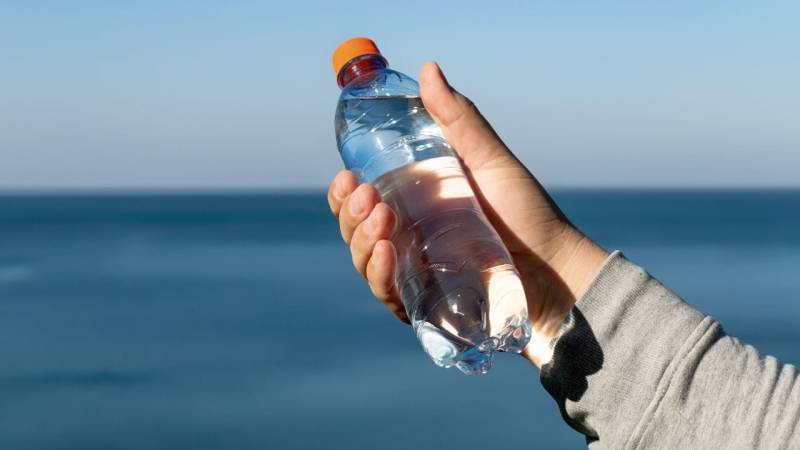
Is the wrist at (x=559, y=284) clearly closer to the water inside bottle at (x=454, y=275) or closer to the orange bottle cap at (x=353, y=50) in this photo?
the water inside bottle at (x=454, y=275)

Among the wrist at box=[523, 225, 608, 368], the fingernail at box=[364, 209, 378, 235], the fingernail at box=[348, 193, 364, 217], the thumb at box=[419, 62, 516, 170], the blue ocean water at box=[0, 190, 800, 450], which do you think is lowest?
the blue ocean water at box=[0, 190, 800, 450]

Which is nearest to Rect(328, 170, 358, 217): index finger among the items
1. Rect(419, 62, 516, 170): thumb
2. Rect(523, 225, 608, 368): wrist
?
Rect(419, 62, 516, 170): thumb

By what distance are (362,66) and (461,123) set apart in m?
Result: 0.26

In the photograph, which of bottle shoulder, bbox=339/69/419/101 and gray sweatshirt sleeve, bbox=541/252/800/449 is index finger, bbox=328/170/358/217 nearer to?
bottle shoulder, bbox=339/69/419/101

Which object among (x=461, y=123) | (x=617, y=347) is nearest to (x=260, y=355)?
(x=461, y=123)

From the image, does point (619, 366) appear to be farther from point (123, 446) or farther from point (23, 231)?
point (23, 231)

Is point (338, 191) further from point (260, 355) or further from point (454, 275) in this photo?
point (260, 355)

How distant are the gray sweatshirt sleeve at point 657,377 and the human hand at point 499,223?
9.7 inches

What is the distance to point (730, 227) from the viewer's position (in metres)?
48.3

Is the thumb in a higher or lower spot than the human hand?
higher

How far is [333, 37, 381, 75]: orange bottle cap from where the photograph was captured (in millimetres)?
2152

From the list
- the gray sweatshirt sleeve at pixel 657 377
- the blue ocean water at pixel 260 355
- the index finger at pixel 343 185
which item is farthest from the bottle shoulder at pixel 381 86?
the blue ocean water at pixel 260 355

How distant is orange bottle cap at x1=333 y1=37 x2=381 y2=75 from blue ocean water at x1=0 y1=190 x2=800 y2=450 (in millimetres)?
8328

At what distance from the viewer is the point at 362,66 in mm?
2164
